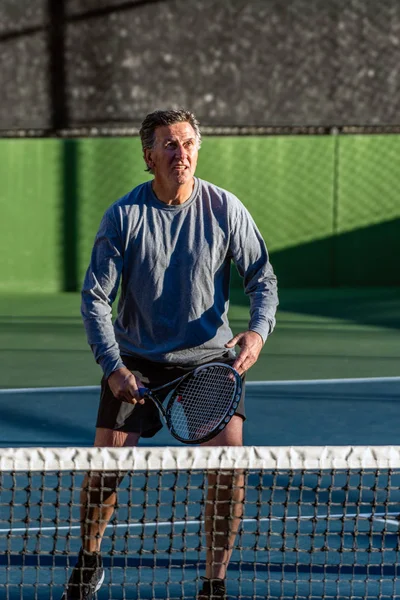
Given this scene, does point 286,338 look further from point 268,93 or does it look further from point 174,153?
point 174,153

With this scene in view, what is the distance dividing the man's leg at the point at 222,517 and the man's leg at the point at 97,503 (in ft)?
1.17

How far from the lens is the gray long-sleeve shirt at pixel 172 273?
14.7 ft

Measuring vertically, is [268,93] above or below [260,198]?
above

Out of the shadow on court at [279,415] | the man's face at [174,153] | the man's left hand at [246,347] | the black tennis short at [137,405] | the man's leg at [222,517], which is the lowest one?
the shadow on court at [279,415]

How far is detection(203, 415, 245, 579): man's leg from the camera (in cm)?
437

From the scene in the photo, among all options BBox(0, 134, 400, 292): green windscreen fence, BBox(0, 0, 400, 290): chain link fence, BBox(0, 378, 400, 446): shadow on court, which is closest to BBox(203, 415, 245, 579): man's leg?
BBox(0, 378, 400, 446): shadow on court

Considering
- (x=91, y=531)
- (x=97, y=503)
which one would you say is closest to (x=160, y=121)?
(x=97, y=503)

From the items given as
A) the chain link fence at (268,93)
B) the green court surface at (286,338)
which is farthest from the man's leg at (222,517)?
the chain link fence at (268,93)

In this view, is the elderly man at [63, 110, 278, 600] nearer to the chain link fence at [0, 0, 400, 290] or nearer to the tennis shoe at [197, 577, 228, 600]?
the tennis shoe at [197, 577, 228, 600]

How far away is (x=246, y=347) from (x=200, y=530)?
2.30 ft

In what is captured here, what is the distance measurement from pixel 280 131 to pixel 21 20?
3405 millimetres

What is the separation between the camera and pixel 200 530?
14.8 ft

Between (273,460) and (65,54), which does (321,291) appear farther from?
(273,460)

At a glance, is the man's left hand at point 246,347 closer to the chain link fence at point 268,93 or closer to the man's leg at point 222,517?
the man's leg at point 222,517
